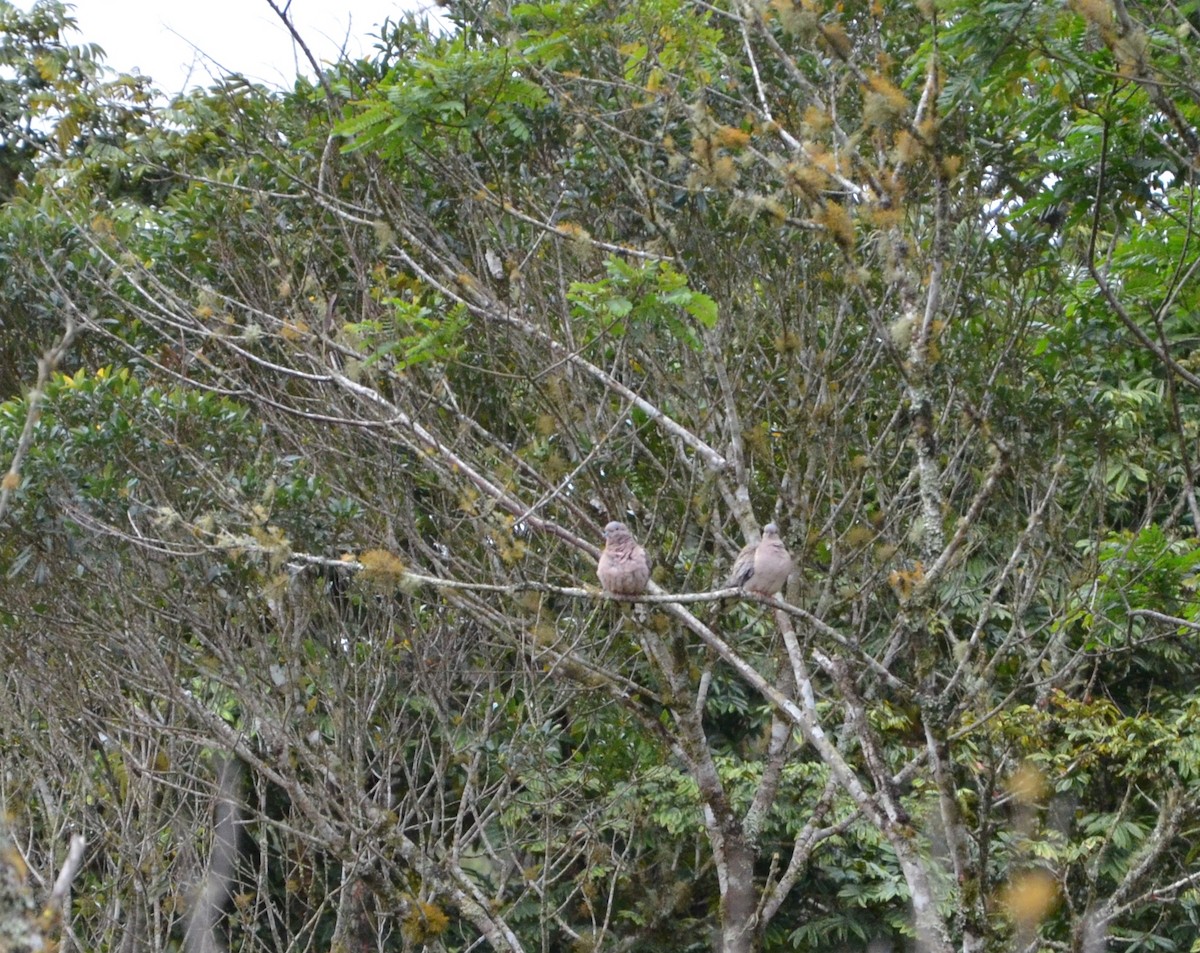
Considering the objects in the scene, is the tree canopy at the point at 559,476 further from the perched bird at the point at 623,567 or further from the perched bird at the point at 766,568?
the perched bird at the point at 766,568

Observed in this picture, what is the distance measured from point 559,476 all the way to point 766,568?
4.61ft

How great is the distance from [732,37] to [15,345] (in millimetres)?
4408

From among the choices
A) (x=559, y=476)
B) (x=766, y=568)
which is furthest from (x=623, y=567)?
(x=559, y=476)

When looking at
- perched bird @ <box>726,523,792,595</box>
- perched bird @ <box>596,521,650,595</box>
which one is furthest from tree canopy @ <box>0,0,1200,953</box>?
perched bird @ <box>726,523,792,595</box>

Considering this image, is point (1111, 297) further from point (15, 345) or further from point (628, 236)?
point (15, 345)

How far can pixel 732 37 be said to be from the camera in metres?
7.40

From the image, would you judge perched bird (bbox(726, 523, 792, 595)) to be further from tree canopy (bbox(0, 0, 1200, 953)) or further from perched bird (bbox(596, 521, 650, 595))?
perched bird (bbox(596, 521, 650, 595))

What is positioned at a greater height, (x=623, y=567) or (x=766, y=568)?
(x=766, y=568)

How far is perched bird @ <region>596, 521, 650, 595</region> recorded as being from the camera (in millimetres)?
4949

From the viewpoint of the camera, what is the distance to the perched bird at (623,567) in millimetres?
4949

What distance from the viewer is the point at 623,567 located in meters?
5.00

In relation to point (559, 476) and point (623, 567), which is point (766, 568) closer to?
point (623, 567)

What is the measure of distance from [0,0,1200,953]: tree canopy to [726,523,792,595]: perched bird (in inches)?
9.5

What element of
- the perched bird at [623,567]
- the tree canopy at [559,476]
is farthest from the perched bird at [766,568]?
the perched bird at [623,567]
